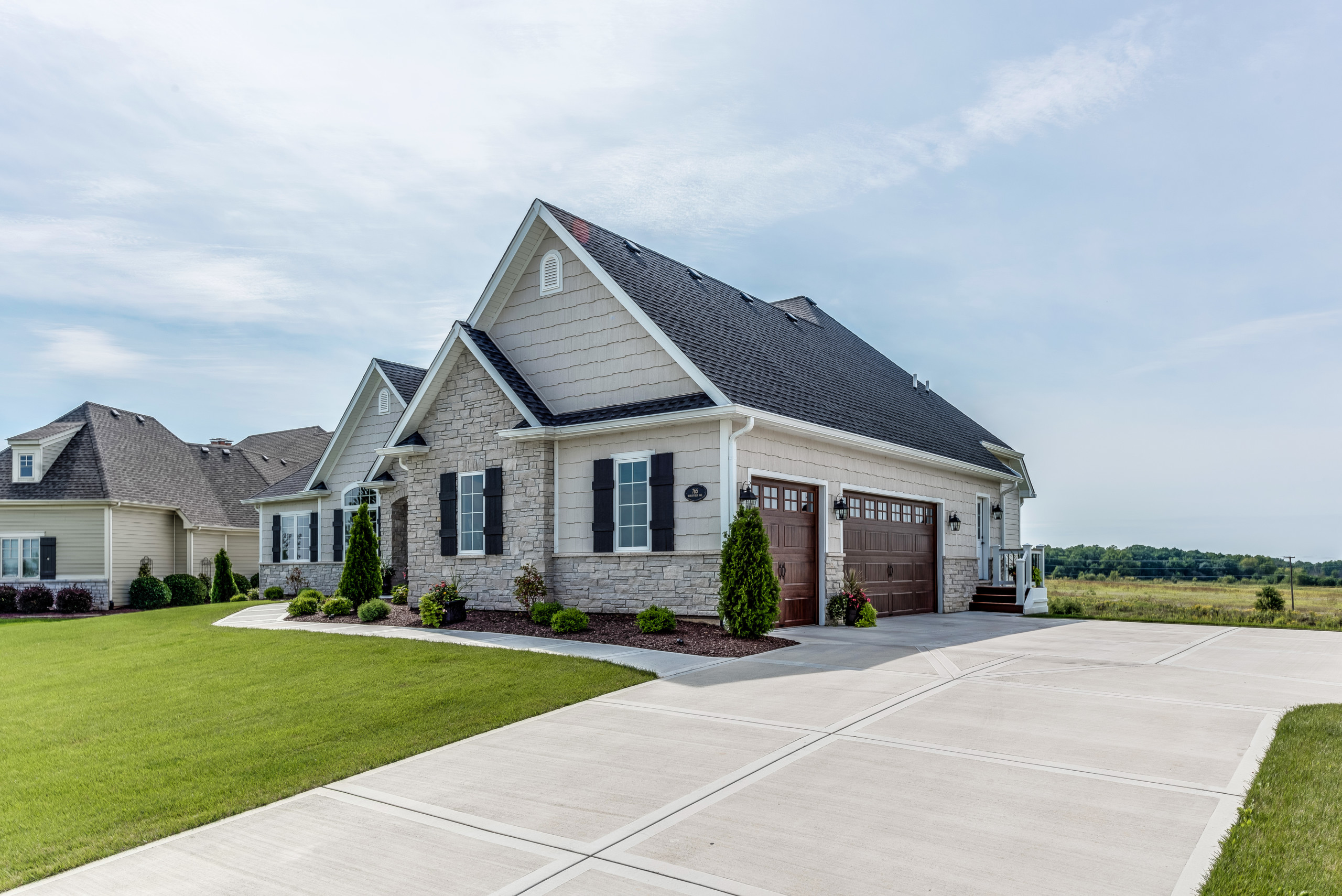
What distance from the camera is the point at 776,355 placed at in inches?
669

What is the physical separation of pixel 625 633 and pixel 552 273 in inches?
292

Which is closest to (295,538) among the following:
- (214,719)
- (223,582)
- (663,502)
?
(223,582)

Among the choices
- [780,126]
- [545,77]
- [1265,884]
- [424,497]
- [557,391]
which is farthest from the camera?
[424,497]

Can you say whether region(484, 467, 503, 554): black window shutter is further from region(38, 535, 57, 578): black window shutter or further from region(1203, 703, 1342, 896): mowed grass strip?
region(38, 535, 57, 578): black window shutter

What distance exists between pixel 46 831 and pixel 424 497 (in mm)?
12423

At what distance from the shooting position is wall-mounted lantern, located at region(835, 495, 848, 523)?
15086 mm

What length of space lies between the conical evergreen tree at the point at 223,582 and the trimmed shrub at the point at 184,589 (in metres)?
0.86

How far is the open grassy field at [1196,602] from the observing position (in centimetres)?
1800

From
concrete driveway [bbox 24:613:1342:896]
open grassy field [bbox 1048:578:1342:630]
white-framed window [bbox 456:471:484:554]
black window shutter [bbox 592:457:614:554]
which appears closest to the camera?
concrete driveway [bbox 24:613:1342:896]

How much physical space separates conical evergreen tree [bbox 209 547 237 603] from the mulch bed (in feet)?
51.2

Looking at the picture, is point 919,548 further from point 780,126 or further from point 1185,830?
point 1185,830

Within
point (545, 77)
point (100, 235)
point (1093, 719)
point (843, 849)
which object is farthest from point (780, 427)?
point (100, 235)

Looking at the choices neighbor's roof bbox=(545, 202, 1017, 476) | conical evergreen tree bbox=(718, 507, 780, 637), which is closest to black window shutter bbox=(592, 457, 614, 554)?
neighbor's roof bbox=(545, 202, 1017, 476)

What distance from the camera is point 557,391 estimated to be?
15.8m
